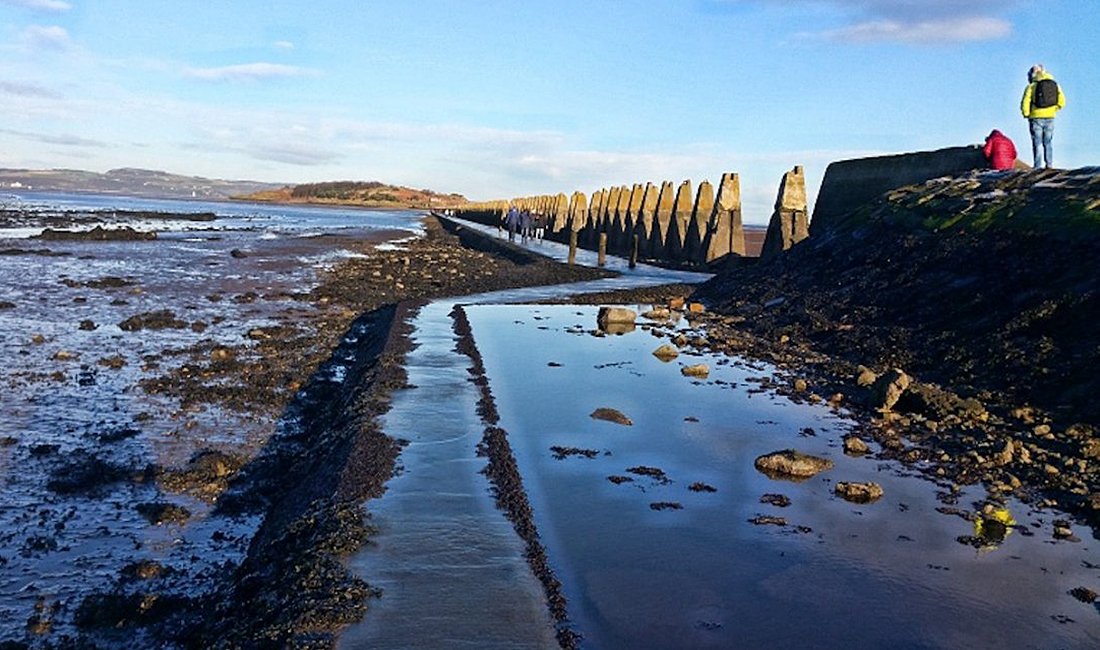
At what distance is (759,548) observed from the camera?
5078 millimetres

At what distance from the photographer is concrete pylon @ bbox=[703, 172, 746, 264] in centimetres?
2612

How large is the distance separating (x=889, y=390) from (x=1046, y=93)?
8.50 metres

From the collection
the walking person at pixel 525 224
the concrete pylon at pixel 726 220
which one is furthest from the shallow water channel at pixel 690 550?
the walking person at pixel 525 224

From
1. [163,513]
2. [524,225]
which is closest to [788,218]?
[163,513]

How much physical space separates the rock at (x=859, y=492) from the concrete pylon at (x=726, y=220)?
2035 cm

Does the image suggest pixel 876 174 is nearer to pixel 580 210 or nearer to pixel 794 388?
pixel 794 388

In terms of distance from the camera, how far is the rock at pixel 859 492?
5996mm

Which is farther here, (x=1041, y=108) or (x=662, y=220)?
(x=662, y=220)

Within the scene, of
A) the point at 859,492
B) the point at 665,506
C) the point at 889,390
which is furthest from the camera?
the point at 889,390

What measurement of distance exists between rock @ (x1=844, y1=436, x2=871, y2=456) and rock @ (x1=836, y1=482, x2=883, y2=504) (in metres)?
1.01

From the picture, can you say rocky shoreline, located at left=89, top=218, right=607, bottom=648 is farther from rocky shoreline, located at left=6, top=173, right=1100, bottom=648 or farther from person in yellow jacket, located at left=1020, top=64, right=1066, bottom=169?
person in yellow jacket, located at left=1020, top=64, right=1066, bottom=169

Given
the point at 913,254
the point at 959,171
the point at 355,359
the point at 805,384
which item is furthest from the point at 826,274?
the point at 355,359

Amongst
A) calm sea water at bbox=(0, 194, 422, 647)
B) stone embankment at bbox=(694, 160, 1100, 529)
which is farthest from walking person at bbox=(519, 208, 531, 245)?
stone embankment at bbox=(694, 160, 1100, 529)

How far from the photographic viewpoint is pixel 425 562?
4.50 m
